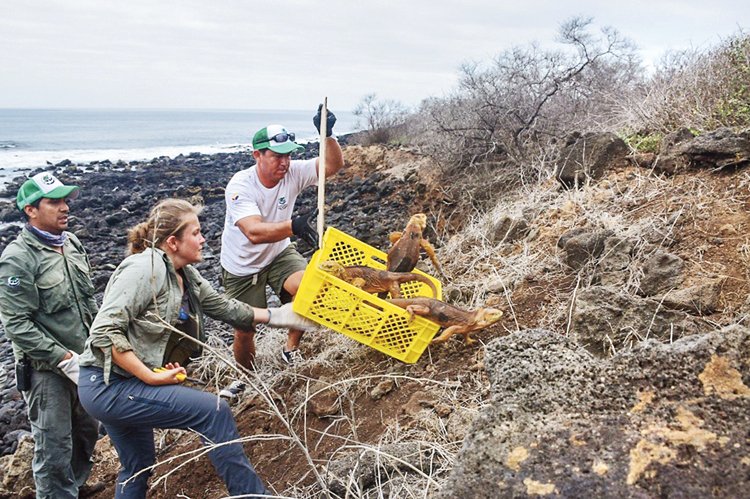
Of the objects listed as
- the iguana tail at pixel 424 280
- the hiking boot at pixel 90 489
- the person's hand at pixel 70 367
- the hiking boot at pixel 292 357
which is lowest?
the hiking boot at pixel 90 489

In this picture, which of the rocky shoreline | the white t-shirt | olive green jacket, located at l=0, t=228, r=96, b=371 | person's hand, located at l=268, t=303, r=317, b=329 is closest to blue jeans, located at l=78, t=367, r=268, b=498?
olive green jacket, located at l=0, t=228, r=96, b=371

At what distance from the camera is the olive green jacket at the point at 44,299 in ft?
12.5

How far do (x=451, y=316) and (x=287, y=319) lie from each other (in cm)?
110

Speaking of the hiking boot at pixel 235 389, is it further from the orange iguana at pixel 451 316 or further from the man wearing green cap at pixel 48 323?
the orange iguana at pixel 451 316

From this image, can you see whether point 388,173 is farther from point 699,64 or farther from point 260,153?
point 260,153

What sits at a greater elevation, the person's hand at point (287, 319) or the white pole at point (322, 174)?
the white pole at point (322, 174)

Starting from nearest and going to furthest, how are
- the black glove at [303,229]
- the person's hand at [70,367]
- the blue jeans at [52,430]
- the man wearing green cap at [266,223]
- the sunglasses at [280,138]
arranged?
the person's hand at [70,367] < the blue jeans at [52,430] < the black glove at [303,229] < the man wearing green cap at [266,223] < the sunglasses at [280,138]

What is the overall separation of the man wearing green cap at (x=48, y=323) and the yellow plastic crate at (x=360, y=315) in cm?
147

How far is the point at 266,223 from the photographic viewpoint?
489 centimetres

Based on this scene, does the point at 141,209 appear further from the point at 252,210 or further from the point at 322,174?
the point at 322,174

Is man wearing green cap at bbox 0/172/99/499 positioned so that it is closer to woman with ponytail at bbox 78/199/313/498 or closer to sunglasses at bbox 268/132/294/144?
woman with ponytail at bbox 78/199/313/498

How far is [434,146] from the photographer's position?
12375mm

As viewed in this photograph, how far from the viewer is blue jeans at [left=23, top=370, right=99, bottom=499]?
13.0 ft

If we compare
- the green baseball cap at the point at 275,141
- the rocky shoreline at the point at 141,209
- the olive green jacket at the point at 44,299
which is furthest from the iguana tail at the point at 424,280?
the rocky shoreline at the point at 141,209
